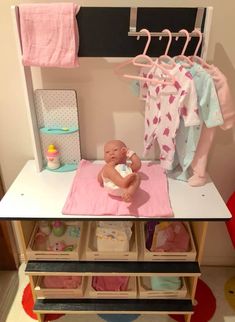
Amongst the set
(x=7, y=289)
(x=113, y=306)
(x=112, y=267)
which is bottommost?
(x=7, y=289)

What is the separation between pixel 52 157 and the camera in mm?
1429

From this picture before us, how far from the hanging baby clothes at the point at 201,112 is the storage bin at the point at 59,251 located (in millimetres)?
650

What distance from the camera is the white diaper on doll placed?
122cm

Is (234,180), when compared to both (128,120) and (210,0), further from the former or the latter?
(210,0)

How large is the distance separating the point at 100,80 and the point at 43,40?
0.32m

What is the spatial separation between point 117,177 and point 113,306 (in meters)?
0.72

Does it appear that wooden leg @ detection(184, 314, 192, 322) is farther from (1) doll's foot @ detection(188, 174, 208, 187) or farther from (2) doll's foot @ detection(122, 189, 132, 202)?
(2) doll's foot @ detection(122, 189, 132, 202)

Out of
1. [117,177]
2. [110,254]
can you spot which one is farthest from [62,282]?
[117,177]

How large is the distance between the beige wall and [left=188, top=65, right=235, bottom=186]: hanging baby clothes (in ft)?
0.78

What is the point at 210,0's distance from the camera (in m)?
1.22

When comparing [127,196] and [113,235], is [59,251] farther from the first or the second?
[127,196]

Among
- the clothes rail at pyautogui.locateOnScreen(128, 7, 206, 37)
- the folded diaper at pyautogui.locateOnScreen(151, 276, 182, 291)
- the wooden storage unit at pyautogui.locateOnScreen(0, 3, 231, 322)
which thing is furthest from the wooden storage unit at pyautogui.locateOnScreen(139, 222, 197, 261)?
the clothes rail at pyautogui.locateOnScreen(128, 7, 206, 37)

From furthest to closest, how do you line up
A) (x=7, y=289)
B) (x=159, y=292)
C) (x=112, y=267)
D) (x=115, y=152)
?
1. (x=7, y=289)
2. (x=159, y=292)
3. (x=112, y=267)
4. (x=115, y=152)

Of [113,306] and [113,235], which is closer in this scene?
[113,235]
